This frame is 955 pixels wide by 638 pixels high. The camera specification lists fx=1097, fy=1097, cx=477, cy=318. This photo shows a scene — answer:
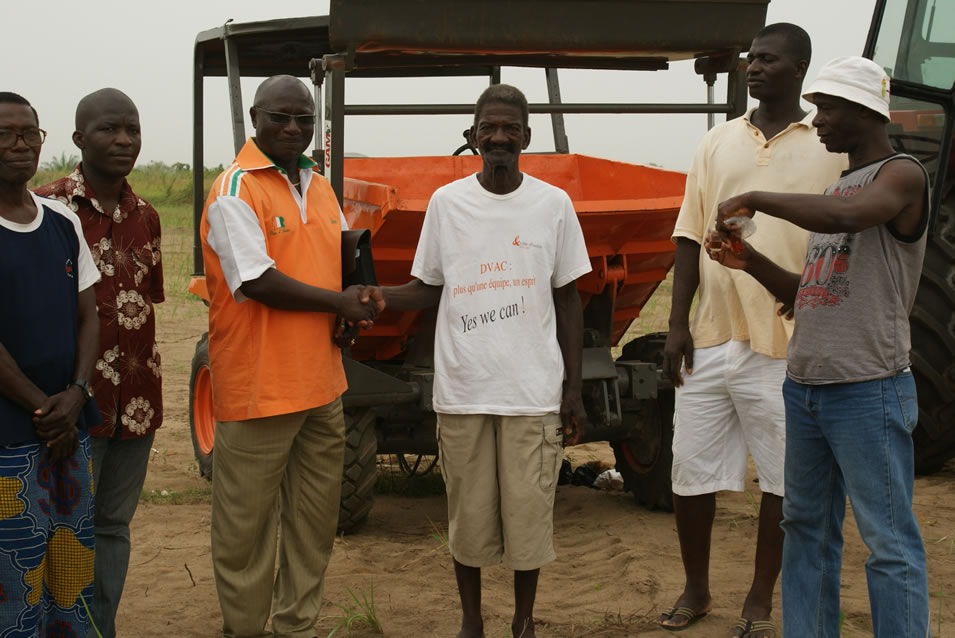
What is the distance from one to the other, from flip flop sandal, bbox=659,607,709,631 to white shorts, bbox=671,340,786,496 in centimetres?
41

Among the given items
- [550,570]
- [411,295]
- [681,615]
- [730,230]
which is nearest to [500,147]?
[411,295]

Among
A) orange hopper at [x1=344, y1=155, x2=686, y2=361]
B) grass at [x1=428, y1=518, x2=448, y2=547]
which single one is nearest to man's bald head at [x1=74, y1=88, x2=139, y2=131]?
orange hopper at [x1=344, y1=155, x2=686, y2=361]

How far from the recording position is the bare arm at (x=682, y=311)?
361 cm

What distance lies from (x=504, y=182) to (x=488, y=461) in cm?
84

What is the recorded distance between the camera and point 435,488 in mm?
5809

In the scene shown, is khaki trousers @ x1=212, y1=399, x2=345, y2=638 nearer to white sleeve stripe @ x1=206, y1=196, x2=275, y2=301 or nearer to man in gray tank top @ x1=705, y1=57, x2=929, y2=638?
white sleeve stripe @ x1=206, y1=196, x2=275, y2=301

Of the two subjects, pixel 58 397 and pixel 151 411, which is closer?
pixel 58 397

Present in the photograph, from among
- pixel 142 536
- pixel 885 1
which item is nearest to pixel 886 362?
pixel 142 536

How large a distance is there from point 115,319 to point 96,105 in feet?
2.04

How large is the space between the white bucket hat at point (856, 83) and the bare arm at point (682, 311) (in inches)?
36.0

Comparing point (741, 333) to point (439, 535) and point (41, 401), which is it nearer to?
point (439, 535)

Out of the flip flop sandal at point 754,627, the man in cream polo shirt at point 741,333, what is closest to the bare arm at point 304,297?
the man in cream polo shirt at point 741,333

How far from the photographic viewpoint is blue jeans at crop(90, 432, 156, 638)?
3.25 metres

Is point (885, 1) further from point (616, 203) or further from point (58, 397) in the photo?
point (58, 397)
